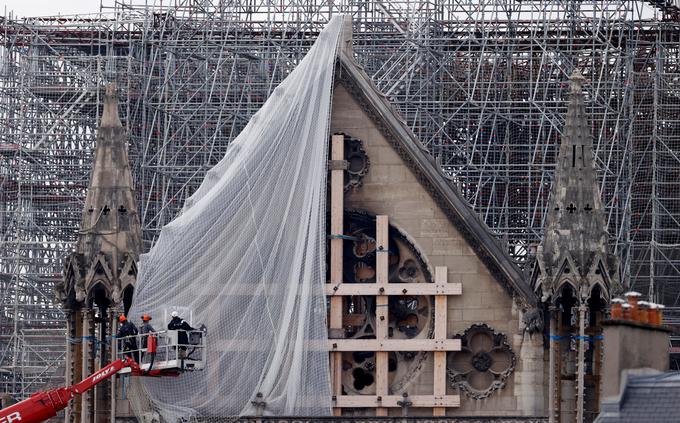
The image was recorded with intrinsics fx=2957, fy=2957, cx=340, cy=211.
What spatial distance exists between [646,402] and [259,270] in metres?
12.4

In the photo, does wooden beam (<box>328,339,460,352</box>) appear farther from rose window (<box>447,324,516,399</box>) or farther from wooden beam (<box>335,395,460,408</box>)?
wooden beam (<box>335,395,460,408</box>)

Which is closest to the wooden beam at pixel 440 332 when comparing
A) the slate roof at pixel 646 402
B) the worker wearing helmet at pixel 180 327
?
the worker wearing helmet at pixel 180 327

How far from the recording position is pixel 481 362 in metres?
47.7

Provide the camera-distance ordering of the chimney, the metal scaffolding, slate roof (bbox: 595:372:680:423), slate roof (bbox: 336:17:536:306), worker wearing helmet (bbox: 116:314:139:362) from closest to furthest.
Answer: slate roof (bbox: 595:372:680:423)
the chimney
worker wearing helmet (bbox: 116:314:139:362)
slate roof (bbox: 336:17:536:306)
the metal scaffolding

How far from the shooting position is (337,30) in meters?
49.0

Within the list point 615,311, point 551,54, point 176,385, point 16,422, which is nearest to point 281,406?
point 176,385

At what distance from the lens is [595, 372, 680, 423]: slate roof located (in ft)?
121

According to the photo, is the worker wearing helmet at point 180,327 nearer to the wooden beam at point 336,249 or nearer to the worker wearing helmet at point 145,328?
the worker wearing helmet at point 145,328

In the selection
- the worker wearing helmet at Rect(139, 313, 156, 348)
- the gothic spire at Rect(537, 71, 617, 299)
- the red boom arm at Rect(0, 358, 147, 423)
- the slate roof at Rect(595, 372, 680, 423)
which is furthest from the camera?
the gothic spire at Rect(537, 71, 617, 299)

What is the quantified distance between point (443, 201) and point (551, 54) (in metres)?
28.5

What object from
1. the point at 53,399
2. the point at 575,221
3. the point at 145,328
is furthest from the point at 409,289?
the point at 53,399

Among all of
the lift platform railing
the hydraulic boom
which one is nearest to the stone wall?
the lift platform railing

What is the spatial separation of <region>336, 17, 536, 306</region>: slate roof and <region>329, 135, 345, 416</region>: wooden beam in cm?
82

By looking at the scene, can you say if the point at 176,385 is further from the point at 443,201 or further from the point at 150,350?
the point at 443,201
